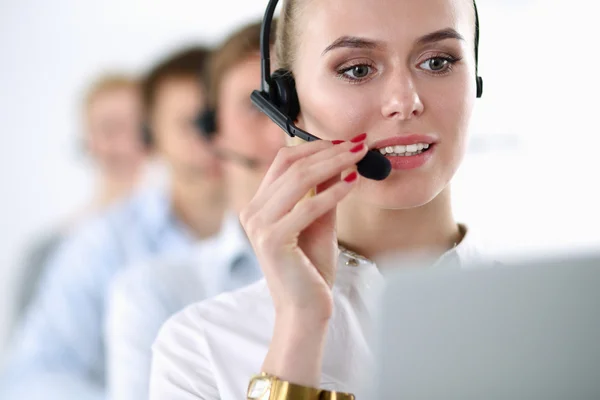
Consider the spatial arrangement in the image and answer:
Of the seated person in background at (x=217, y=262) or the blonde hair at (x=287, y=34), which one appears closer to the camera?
the blonde hair at (x=287, y=34)

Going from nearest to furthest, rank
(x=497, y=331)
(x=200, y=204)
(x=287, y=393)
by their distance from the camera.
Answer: (x=497, y=331) < (x=287, y=393) < (x=200, y=204)

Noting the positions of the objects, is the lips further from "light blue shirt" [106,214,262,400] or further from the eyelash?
"light blue shirt" [106,214,262,400]

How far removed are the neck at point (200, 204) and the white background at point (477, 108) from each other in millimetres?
1079

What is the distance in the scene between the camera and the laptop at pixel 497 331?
799 millimetres

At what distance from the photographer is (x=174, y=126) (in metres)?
3.51

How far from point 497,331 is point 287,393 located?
0.45m

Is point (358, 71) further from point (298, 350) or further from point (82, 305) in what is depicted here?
point (82, 305)

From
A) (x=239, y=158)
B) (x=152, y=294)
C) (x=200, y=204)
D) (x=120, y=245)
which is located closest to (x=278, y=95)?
(x=152, y=294)

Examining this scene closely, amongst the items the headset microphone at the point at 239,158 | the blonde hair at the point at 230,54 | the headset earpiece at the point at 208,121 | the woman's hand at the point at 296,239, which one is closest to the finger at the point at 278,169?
the woman's hand at the point at 296,239

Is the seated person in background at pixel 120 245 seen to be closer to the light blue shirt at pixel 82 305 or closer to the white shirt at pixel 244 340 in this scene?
the light blue shirt at pixel 82 305

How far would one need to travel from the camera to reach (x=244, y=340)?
4.57ft

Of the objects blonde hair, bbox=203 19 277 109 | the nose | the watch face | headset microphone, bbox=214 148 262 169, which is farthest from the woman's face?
headset microphone, bbox=214 148 262 169

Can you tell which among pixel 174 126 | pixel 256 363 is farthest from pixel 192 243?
pixel 256 363

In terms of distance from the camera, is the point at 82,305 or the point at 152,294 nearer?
the point at 152,294
